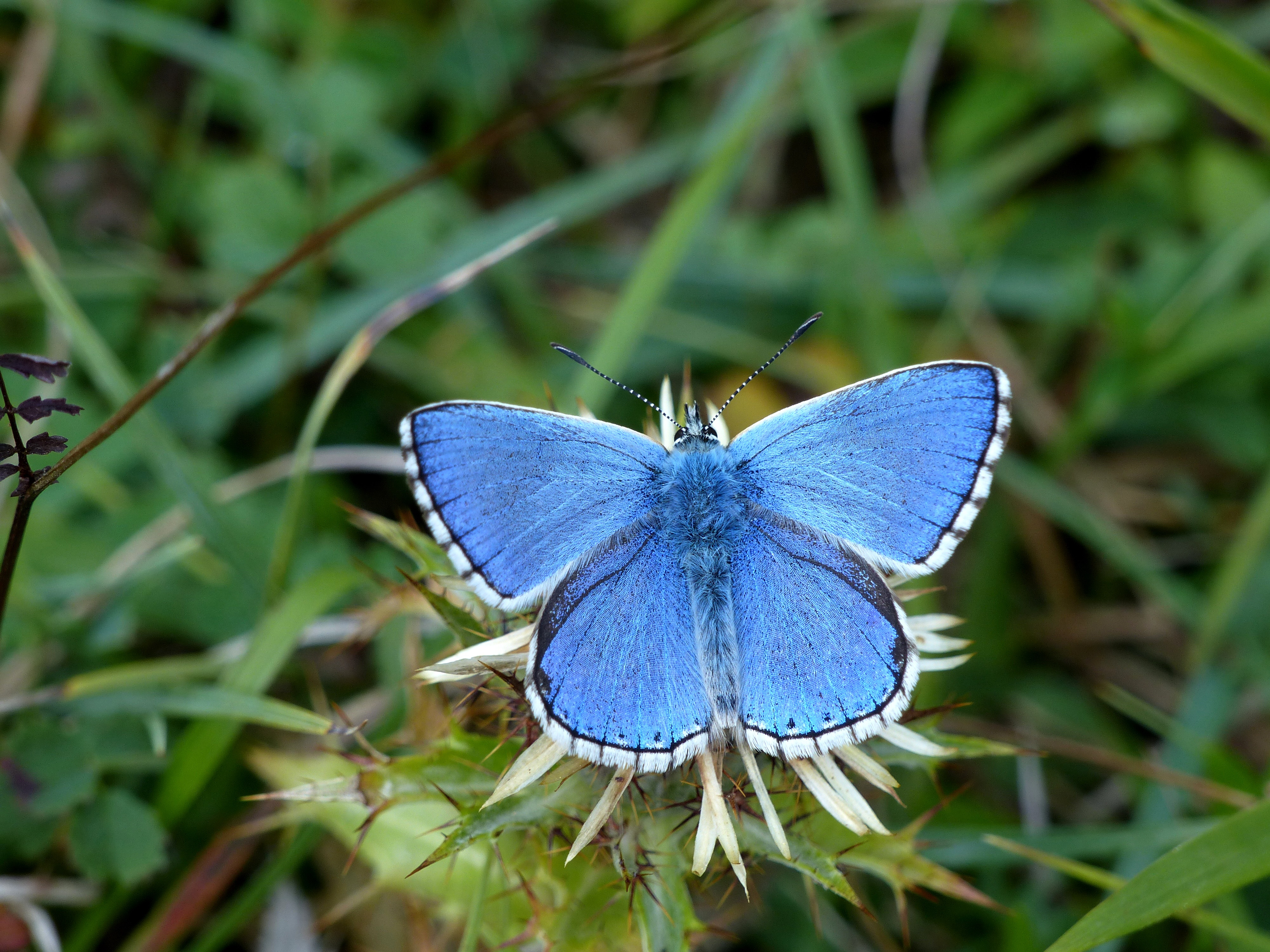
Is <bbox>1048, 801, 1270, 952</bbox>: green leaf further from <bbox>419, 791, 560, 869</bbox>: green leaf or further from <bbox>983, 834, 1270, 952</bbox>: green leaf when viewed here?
<bbox>419, 791, 560, 869</bbox>: green leaf

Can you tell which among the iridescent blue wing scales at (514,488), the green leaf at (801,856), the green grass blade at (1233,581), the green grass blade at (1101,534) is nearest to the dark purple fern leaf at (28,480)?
the iridescent blue wing scales at (514,488)

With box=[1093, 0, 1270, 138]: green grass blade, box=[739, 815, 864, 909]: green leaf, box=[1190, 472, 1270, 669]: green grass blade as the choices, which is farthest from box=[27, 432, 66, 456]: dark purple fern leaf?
box=[1190, 472, 1270, 669]: green grass blade

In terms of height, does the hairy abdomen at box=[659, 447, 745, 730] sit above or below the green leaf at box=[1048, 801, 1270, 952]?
above

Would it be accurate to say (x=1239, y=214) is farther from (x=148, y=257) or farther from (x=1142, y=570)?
(x=148, y=257)

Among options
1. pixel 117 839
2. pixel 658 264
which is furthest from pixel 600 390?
pixel 117 839

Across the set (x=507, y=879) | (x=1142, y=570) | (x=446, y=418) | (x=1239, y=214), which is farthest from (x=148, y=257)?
(x=1239, y=214)

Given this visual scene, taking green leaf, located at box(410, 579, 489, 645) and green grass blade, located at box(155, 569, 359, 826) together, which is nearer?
green leaf, located at box(410, 579, 489, 645)

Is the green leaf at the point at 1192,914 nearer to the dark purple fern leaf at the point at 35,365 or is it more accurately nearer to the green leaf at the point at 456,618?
the green leaf at the point at 456,618
